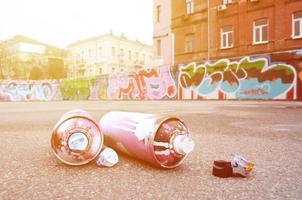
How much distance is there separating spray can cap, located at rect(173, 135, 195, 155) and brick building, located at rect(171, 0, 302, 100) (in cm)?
1310

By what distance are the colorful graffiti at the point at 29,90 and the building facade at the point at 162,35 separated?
12.0 m

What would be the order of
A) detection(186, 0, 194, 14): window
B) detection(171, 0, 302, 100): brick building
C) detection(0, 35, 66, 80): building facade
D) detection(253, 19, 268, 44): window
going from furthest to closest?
detection(0, 35, 66, 80): building facade
detection(186, 0, 194, 14): window
detection(253, 19, 268, 44): window
detection(171, 0, 302, 100): brick building

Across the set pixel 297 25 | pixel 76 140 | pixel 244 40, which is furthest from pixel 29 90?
pixel 76 140

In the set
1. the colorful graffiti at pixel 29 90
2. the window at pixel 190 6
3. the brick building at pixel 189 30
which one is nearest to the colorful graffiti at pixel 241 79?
the brick building at pixel 189 30

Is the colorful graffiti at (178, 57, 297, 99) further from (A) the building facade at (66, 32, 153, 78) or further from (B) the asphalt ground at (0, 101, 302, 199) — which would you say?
(A) the building facade at (66, 32, 153, 78)

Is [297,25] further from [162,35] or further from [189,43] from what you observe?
[162,35]

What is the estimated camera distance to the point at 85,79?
28094mm

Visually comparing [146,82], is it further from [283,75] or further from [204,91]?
[283,75]

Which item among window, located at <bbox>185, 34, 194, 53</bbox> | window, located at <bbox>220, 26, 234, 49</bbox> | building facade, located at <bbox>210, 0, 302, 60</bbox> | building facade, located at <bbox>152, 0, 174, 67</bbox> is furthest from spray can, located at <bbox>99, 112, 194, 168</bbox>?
building facade, located at <bbox>152, 0, 174, 67</bbox>

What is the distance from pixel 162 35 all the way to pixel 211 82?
31.0 feet

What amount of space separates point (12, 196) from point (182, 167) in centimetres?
122

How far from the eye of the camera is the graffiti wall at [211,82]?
13.9 meters

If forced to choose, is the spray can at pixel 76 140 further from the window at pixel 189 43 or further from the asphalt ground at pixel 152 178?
the window at pixel 189 43

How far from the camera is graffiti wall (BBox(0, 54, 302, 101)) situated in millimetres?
13859
